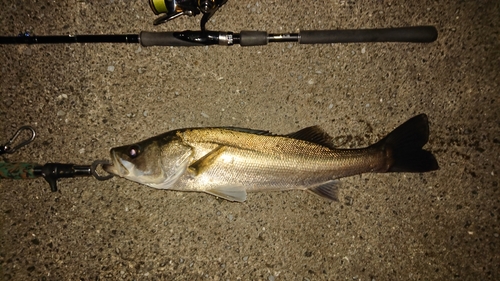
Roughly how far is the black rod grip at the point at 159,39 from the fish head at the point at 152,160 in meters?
0.78

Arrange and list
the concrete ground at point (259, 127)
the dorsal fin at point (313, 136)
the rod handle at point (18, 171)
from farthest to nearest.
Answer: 1. the concrete ground at point (259, 127)
2. the dorsal fin at point (313, 136)
3. the rod handle at point (18, 171)

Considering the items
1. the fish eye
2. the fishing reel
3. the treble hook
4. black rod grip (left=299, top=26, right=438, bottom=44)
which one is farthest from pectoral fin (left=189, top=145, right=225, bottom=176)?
the treble hook

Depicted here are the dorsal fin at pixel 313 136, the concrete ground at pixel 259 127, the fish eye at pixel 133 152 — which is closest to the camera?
the fish eye at pixel 133 152

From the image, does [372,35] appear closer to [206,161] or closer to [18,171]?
[206,161]

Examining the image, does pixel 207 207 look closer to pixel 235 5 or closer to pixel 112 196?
pixel 112 196

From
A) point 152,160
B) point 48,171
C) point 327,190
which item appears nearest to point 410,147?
point 327,190

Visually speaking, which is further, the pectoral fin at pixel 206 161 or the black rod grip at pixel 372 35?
the black rod grip at pixel 372 35

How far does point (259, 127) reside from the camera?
2512 millimetres

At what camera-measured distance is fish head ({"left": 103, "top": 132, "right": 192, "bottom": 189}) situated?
80.8 inches

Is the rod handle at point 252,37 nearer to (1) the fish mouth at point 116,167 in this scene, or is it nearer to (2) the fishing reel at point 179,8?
(2) the fishing reel at point 179,8

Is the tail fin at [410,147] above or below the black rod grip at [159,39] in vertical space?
below

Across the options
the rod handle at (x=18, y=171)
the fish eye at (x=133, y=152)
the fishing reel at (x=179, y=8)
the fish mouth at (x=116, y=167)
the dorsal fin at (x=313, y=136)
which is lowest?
the rod handle at (x=18, y=171)

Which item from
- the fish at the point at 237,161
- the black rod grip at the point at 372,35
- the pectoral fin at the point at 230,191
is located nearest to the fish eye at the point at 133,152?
the fish at the point at 237,161

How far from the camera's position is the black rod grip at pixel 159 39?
7.23 feet
